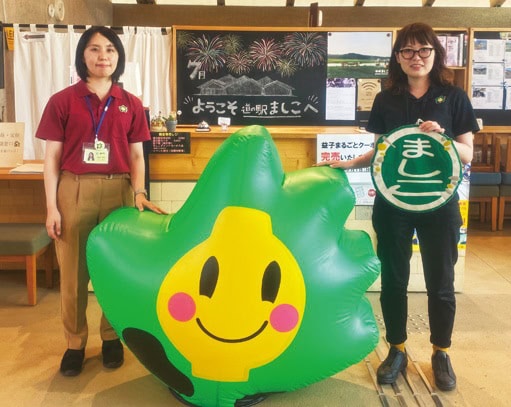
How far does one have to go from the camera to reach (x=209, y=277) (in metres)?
1.90

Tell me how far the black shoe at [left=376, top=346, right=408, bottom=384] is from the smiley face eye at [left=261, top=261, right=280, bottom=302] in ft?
2.56

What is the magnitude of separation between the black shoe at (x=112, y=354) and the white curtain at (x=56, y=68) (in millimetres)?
2995

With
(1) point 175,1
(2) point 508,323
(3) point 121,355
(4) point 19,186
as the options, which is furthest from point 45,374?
(1) point 175,1

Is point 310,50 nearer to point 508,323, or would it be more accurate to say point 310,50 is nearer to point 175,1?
point 508,323

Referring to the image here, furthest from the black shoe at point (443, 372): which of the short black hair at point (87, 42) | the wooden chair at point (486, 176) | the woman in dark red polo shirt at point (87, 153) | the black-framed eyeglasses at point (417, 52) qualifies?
the wooden chair at point (486, 176)

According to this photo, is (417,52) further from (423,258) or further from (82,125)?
(82,125)

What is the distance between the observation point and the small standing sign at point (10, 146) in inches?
146

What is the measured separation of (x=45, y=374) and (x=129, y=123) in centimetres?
115

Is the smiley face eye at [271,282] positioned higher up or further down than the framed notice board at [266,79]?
further down

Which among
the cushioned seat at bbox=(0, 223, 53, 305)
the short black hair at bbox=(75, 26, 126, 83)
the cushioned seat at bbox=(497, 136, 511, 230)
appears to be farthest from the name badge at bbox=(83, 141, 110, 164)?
the cushioned seat at bbox=(497, 136, 511, 230)

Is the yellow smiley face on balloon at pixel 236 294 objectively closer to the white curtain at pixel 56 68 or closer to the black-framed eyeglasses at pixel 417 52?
the black-framed eyeglasses at pixel 417 52

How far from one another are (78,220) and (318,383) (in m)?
1.20

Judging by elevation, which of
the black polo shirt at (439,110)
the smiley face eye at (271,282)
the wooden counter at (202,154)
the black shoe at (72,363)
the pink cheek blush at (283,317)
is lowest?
the black shoe at (72,363)

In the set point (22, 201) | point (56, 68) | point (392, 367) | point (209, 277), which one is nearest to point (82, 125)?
point (209, 277)
